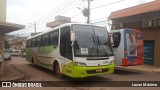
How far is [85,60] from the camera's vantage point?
1068cm

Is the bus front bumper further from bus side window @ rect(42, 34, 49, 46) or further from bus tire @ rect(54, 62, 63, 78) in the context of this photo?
bus side window @ rect(42, 34, 49, 46)

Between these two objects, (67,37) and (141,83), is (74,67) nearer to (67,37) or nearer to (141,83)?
(67,37)

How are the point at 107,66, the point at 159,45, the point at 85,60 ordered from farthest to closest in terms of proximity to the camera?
the point at 159,45 < the point at 107,66 < the point at 85,60

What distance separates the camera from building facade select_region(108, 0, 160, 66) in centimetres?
2053

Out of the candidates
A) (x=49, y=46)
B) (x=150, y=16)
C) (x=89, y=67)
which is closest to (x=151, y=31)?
(x=150, y=16)

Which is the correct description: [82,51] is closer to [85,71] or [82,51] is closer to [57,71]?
[85,71]

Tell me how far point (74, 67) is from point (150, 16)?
42.8ft

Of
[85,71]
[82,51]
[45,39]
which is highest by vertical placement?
[45,39]

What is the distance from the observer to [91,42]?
1123 cm

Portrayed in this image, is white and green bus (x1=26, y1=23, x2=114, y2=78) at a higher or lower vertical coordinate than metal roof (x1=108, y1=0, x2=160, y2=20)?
lower

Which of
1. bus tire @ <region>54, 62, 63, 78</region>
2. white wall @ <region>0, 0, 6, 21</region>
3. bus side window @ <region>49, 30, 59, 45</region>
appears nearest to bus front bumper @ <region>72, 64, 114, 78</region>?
bus tire @ <region>54, 62, 63, 78</region>

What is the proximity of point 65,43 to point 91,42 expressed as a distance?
59.0 inches

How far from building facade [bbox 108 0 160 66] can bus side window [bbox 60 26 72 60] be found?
1100 cm

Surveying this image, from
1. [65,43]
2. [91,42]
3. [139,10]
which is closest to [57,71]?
[65,43]
